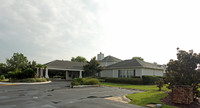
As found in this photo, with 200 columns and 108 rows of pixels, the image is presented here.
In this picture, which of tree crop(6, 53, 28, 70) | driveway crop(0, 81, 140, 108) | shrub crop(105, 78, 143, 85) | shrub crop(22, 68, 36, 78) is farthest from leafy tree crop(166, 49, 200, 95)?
tree crop(6, 53, 28, 70)

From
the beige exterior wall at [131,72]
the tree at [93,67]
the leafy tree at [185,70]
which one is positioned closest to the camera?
the leafy tree at [185,70]

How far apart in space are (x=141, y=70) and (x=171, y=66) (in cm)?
1685

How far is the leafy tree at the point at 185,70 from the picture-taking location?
10406 mm

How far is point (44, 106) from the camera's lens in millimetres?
8023

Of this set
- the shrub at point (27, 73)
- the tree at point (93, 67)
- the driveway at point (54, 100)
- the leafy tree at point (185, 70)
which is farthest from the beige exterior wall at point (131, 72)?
the leafy tree at point (185, 70)

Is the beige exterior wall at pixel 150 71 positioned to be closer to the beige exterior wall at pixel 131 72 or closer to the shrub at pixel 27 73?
the beige exterior wall at pixel 131 72

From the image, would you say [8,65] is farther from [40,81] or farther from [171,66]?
[171,66]

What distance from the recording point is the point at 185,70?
1069cm

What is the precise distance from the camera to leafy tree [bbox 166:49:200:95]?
1041 centimetres

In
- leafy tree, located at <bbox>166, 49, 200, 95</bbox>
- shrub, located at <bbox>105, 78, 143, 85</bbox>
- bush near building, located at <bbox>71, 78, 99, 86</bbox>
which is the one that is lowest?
shrub, located at <bbox>105, 78, 143, 85</bbox>

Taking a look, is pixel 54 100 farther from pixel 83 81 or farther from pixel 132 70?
pixel 132 70

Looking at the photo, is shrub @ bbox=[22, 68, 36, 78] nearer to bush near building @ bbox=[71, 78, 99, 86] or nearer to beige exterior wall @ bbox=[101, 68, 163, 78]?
bush near building @ bbox=[71, 78, 99, 86]

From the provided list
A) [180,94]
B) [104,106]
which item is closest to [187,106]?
[180,94]

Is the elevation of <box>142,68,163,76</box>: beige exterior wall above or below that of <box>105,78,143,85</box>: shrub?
above
